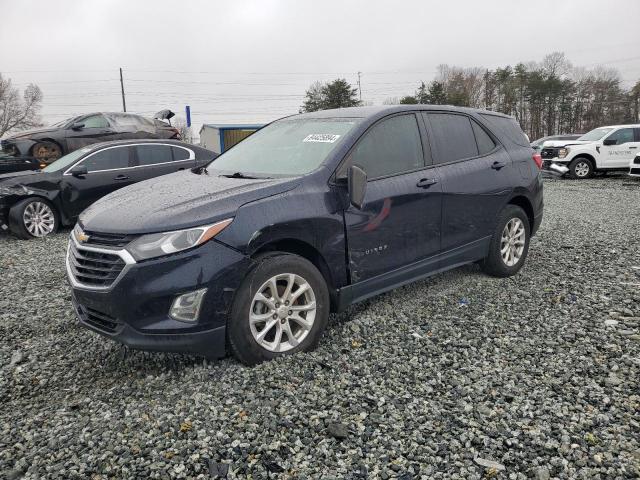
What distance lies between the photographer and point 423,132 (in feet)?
13.4

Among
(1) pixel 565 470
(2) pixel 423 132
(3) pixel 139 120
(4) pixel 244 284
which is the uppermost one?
(3) pixel 139 120

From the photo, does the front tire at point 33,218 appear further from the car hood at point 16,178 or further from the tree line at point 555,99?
the tree line at point 555,99

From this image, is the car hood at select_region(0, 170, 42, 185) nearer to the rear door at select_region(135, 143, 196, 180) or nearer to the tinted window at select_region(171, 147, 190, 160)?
the rear door at select_region(135, 143, 196, 180)

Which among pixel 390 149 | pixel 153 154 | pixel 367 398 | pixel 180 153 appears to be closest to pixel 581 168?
pixel 180 153

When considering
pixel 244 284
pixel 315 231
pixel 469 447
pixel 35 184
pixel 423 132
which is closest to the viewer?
pixel 469 447

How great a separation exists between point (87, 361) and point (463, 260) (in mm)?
3202

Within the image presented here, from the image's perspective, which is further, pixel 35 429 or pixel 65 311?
pixel 65 311

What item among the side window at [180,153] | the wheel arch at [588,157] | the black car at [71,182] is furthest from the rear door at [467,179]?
the wheel arch at [588,157]

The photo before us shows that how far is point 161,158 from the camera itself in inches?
336

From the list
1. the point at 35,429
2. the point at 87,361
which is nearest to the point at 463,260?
the point at 87,361

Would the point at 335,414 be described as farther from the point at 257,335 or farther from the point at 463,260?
the point at 463,260

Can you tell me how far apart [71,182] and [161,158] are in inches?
60.4

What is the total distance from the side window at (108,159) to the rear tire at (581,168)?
1511cm

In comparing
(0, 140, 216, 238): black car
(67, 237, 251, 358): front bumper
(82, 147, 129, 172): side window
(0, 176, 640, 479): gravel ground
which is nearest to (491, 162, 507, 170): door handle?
(0, 176, 640, 479): gravel ground
